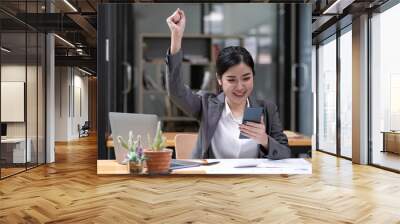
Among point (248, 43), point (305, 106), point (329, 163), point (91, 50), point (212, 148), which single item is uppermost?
point (91, 50)

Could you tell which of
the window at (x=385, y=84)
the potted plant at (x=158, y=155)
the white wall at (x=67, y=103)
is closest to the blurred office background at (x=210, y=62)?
the window at (x=385, y=84)

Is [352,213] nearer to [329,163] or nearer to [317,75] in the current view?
[329,163]

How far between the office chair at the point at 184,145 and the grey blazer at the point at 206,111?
0.15ft

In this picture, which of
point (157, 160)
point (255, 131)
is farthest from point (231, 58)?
point (157, 160)

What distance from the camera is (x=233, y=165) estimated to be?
427cm

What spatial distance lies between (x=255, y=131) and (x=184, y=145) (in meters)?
0.68

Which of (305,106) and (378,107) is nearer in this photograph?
(305,106)

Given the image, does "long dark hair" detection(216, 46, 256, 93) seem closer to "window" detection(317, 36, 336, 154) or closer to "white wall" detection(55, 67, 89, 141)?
"window" detection(317, 36, 336, 154)

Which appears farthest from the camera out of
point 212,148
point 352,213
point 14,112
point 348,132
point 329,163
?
point 348,132

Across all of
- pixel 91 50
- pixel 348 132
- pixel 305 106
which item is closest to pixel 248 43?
pixel 305 106

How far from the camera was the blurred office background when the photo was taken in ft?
13.4

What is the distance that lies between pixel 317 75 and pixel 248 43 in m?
6.74

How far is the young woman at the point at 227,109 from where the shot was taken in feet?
13.2

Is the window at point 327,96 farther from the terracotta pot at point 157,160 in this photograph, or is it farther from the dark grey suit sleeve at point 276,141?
the terracotta pot at point 157,160
